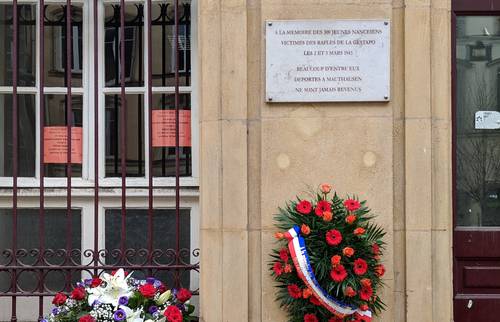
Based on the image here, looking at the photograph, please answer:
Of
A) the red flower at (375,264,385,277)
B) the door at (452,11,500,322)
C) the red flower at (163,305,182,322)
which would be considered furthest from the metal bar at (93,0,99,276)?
the door at (452,11,500,322)

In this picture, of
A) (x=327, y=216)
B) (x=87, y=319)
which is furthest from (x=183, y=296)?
(x=327, y=216)

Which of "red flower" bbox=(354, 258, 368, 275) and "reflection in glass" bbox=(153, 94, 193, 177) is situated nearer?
"red flower" bbox=(354, 258, 368, 275)

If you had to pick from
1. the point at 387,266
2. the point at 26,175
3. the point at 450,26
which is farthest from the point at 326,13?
the point at 26,175

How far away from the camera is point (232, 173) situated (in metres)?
5.62

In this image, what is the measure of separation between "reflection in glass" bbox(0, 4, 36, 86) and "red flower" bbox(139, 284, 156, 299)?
2122 millimetres

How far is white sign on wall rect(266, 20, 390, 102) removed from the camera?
18.3ft

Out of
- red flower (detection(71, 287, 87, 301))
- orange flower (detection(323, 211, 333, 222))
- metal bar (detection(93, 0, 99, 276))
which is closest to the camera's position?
orange flower (detection(323, 211, 333, 222))

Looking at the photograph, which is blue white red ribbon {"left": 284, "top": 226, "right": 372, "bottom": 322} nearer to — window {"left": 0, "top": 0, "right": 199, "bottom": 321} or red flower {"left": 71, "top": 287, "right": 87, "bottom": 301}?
window {"left": 0, "top": 0, "right": 199, "bottom": 321}

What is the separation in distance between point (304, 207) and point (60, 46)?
2.66 metres

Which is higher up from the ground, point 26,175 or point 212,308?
point 26,175

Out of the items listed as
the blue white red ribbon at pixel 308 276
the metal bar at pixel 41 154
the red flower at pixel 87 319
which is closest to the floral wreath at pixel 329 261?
the blue white red ribbon at pixel 308 276

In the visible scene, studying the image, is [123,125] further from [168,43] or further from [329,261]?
[329,261]

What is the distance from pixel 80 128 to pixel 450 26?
3.00 metres

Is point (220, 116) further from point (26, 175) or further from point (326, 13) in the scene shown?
point (26, 175)
